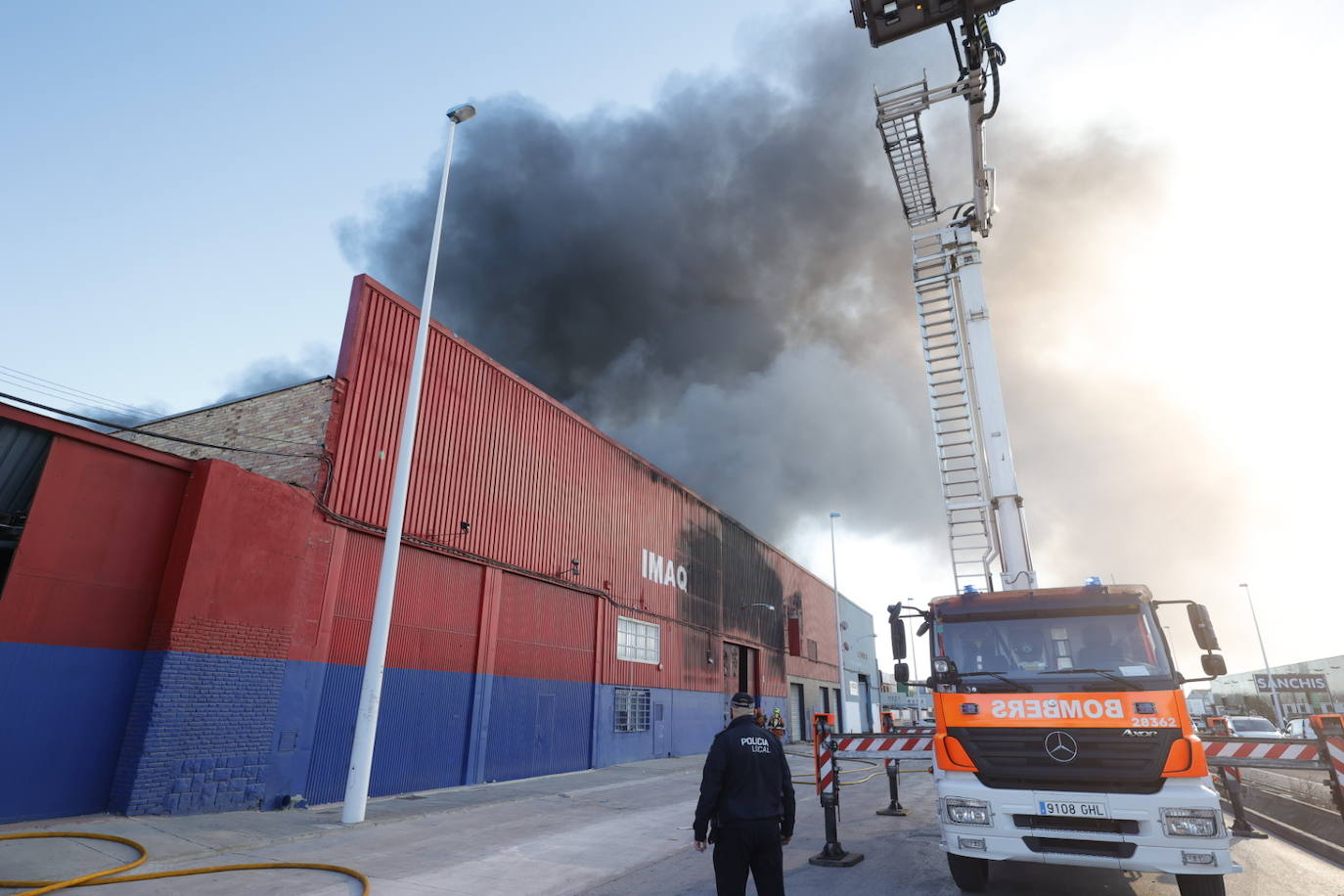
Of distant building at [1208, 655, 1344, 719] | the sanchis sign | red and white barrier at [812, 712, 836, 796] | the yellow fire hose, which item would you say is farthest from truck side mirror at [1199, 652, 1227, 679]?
distant building at [1208, 655, 1344, 719]

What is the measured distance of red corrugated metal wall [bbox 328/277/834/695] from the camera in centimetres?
1435

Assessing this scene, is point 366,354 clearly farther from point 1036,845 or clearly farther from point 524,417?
point 1036,845

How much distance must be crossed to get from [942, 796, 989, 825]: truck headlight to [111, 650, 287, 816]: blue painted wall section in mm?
10671

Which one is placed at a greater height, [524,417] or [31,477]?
[524,417]

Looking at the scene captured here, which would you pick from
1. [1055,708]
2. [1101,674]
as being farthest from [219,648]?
[1101,674]

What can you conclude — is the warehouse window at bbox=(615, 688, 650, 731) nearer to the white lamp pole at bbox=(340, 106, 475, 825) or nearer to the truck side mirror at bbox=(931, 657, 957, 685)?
the white lamp pole at bbox=(340, 106, 475, 825)

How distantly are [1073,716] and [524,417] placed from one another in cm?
1584

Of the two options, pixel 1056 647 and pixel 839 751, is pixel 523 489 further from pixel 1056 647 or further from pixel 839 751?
pixel 1056 647

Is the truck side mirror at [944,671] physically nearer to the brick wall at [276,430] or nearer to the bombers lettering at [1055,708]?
the bombers lettering at [1055,708]

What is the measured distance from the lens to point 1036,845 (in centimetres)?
589

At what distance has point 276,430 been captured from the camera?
45.4 ft

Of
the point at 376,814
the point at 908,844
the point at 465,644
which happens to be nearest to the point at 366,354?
the point at 465,644

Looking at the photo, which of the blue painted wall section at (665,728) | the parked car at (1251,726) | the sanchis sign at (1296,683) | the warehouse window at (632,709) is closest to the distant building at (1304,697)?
the sanchis sign at (1296,683)

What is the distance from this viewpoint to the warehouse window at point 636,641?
2278 centimetres
